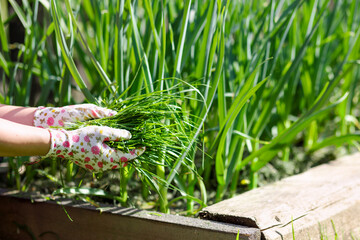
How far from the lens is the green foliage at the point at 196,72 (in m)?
1.24

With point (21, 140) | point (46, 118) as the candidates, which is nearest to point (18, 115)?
point (46, 118)

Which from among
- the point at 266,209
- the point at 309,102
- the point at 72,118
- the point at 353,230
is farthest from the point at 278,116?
the point at 72,118

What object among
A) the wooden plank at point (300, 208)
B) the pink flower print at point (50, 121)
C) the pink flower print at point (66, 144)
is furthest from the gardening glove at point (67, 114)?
the wooden plank at point (300, 208)

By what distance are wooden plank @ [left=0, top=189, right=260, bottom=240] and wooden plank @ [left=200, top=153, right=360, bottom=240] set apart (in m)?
0.05

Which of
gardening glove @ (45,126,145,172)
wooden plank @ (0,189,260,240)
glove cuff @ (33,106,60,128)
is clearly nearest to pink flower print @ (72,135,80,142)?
gardening glove @ (45,126,145,172)

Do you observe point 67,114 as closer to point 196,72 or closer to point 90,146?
point 90,146

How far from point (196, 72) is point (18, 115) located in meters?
0.50

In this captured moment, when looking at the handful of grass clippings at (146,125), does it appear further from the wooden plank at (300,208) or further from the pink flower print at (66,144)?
the wooden plank at (300,208)

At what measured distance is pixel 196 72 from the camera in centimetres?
134

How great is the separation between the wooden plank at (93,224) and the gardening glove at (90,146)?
247mm

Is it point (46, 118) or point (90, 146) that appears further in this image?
point (46, 118)

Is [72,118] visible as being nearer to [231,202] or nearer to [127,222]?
[127,222]

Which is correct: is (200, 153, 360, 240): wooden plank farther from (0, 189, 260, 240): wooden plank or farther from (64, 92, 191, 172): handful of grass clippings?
(64, 92, 191, 172): handful of grass clippings

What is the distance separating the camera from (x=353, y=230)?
1439 mm
